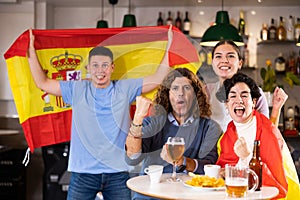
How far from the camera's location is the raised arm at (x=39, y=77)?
10.6ft

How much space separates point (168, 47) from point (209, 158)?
3.36ft

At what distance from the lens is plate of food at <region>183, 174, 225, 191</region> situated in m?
2.18

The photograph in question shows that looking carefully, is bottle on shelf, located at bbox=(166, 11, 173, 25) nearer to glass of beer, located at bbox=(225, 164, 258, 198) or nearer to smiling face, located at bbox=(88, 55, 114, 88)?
smiling face, located at bbox=(88, 55, 114, 88)

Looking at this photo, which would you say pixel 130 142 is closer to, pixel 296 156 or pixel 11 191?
pixel 296 156

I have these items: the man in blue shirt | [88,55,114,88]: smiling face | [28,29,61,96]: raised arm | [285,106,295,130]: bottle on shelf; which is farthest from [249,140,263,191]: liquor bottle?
[285,106,295,130]: bottle on shelf

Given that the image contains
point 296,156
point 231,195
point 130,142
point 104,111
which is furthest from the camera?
point 296,156

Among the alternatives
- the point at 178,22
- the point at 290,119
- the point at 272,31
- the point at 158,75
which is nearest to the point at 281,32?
the point at 272,31

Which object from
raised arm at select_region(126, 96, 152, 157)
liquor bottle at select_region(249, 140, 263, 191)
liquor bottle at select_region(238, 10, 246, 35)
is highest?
liquor bottle at select_region(238, 10, 246, 35)

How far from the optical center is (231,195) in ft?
6.80

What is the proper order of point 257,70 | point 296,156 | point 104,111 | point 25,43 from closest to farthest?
1. point 104,111
2. point 25,43
3. point 296,156
4. point 257,70

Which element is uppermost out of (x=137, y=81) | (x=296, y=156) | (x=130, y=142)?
(x=137, y=81)

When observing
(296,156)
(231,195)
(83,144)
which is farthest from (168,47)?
(296,156)

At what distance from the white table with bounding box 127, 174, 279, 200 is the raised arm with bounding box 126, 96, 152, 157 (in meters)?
0.24

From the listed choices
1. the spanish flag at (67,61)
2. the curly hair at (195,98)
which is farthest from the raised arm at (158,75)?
the curly hair at (195,98)
